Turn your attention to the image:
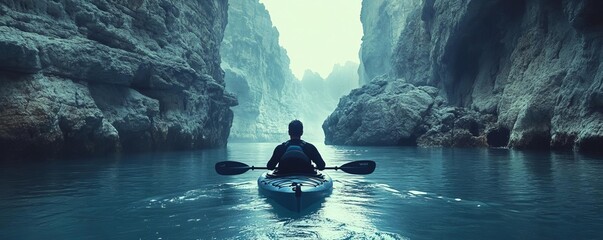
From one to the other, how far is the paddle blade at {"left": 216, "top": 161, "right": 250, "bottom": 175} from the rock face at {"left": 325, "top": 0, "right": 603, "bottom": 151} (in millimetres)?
18460

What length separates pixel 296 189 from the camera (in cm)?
614

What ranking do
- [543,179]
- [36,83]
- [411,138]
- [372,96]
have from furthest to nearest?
[372,96], [411,138], [36,83], [543,179]

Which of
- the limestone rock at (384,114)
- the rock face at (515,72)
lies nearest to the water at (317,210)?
the rock face at (515,72)

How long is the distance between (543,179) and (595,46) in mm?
14650

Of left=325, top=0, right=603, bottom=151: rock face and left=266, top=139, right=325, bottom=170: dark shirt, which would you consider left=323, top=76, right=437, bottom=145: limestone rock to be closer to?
left=325, top=0, right=603, bottom=151: rock face

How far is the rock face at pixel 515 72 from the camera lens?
800 inches

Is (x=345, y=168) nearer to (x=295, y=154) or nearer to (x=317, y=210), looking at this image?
(x=295, y=154)

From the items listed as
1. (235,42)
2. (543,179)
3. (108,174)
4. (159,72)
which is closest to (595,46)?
(543,179)

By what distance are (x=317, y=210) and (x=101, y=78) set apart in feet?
69.5

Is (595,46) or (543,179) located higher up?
(595,46)

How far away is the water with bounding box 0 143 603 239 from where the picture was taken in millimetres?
5141

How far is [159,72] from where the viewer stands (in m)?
27.8

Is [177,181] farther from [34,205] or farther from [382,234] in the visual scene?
[382,234]

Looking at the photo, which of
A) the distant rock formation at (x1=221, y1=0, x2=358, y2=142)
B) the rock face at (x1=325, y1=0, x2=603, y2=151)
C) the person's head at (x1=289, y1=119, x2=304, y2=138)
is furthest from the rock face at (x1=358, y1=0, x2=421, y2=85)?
the person's head at (x1=289, y1=119, x2=304, y2=138)
